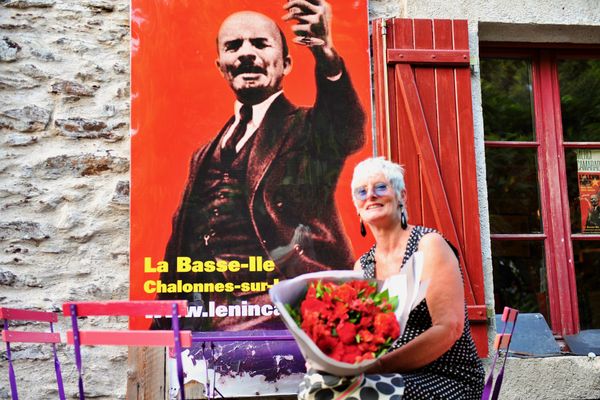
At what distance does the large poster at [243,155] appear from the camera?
3723 mm

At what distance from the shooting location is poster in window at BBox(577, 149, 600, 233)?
13.9 ft

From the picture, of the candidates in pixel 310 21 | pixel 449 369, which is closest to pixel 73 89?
pixel 310 21

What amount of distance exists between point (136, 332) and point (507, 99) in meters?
3.01

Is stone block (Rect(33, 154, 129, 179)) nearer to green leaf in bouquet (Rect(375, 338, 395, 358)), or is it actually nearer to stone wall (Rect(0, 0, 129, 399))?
stone wall (Rect(0, 0, 129, 399))

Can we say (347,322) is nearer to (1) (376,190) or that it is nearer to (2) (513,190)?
(1) (376,190)

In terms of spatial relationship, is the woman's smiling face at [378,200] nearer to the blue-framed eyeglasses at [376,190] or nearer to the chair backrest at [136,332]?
the blue-framed eyeglasses at [376,190]

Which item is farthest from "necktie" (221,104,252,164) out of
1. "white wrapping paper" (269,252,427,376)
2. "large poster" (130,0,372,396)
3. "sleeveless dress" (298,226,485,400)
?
"white wrapping paper" (269,252,427,376)

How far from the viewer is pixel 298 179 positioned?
3867 millimetres

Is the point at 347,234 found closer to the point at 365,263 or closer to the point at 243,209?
the point at 243,209

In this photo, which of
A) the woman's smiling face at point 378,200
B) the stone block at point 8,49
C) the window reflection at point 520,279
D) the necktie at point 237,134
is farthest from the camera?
the window reflection at point 520,279

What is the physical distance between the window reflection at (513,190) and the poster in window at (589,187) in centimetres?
26

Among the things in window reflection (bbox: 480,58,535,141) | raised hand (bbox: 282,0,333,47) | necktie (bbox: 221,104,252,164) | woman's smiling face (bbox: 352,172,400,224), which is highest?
raised hand (bbox: 282,0,333,47)

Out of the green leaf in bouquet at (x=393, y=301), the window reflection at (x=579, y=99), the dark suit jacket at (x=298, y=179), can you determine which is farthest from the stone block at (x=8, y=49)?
the window reflection at (x=579, y=99)

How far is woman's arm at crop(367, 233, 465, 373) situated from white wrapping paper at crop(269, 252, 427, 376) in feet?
0.75
